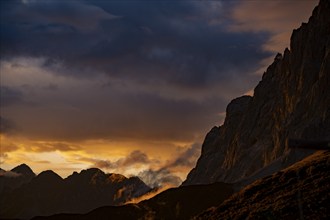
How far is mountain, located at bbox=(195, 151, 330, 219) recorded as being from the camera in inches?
3801

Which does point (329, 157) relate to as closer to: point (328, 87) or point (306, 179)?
point (306, 179)

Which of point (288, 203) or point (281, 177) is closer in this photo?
point (288, 203)

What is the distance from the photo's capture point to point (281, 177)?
5507 inches

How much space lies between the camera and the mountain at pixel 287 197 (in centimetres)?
9654

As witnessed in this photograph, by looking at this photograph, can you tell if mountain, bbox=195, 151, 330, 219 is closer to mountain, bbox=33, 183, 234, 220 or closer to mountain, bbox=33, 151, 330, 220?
mountain, bbox=33, 151, 330, 220

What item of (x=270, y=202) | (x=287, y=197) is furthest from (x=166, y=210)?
(x=287, y=197)

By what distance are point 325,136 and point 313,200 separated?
7024 centimetres

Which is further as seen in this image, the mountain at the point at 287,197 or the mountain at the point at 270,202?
the mountain at the point at 270,202

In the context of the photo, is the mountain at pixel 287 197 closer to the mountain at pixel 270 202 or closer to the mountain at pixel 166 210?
→ the mountain at pixel 270 202

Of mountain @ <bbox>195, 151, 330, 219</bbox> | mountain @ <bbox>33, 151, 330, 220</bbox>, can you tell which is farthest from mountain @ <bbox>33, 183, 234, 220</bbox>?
mountain @ <bbox>195, 151, 330, 219</bbox>

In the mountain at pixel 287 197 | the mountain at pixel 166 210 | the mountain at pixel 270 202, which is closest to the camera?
the mountain at pixel 287 197

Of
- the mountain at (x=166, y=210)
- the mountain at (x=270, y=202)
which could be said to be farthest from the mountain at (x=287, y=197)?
the mountain at (x=166, y=210)

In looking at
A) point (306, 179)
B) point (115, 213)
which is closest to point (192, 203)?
point (115, 213)

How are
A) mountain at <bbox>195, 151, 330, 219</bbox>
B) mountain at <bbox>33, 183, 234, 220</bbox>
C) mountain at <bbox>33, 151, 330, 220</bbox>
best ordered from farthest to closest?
mountain at <bbox>33, 183, 234, 220</bbox> < mountain at <bbox>33, 151, 330, 220</bbox> < mountain at <bbox>195, 151, 330, 219</bbox>
